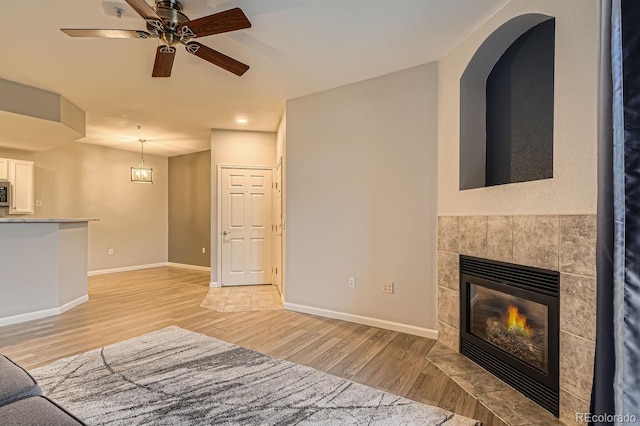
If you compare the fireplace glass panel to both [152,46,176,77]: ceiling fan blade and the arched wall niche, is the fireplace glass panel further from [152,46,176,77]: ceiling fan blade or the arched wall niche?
[152,46,176,77]: ceiling fan blade

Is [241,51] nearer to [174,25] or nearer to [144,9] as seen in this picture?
[174,25]

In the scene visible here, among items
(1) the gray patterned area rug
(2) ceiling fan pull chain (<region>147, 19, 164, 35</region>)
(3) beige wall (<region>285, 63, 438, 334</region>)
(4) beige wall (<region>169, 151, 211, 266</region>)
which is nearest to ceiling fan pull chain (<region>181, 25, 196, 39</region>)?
(2) ceiling fan pull chain (<region>147, 19, 164, 35</region>)

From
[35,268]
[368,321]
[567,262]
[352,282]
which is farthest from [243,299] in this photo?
[567,262]

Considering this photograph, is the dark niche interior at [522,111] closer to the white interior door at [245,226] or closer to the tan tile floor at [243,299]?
the tan tile floor at [243,299]

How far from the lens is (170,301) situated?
15.0ft

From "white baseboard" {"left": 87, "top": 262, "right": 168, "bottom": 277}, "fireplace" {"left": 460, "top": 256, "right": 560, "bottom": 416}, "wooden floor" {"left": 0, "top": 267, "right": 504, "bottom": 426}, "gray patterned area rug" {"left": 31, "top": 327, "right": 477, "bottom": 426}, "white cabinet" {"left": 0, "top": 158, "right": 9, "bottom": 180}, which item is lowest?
"white baseboard" {"left": 87, "top": 262, "right": 168, "bottom": 277}

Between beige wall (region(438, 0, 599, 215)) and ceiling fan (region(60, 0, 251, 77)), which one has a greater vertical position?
Answer: ceiling fan (region(60, 0, 251, 77))

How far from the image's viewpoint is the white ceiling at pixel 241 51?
92.3 inches

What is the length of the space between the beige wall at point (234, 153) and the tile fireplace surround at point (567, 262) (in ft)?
13.4

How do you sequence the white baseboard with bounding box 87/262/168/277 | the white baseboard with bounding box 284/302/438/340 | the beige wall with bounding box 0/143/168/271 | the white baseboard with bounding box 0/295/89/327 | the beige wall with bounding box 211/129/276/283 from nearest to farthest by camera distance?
the white baseboard with bounding box 284/302/438/340 < the white baseboard with bounding box 0/295/89/327 < the beige wall with bounding box 211/129/276/283 < the beige wall with bounding box 0/143/168/271 < the white baseboard with bounding box 87/262/168/277

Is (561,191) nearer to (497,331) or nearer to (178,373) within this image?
(497,331)

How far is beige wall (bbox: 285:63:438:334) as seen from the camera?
3230mm

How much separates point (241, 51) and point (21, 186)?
5113 mm

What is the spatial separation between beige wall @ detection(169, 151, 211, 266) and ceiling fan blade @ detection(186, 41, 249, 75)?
15.6 ft
